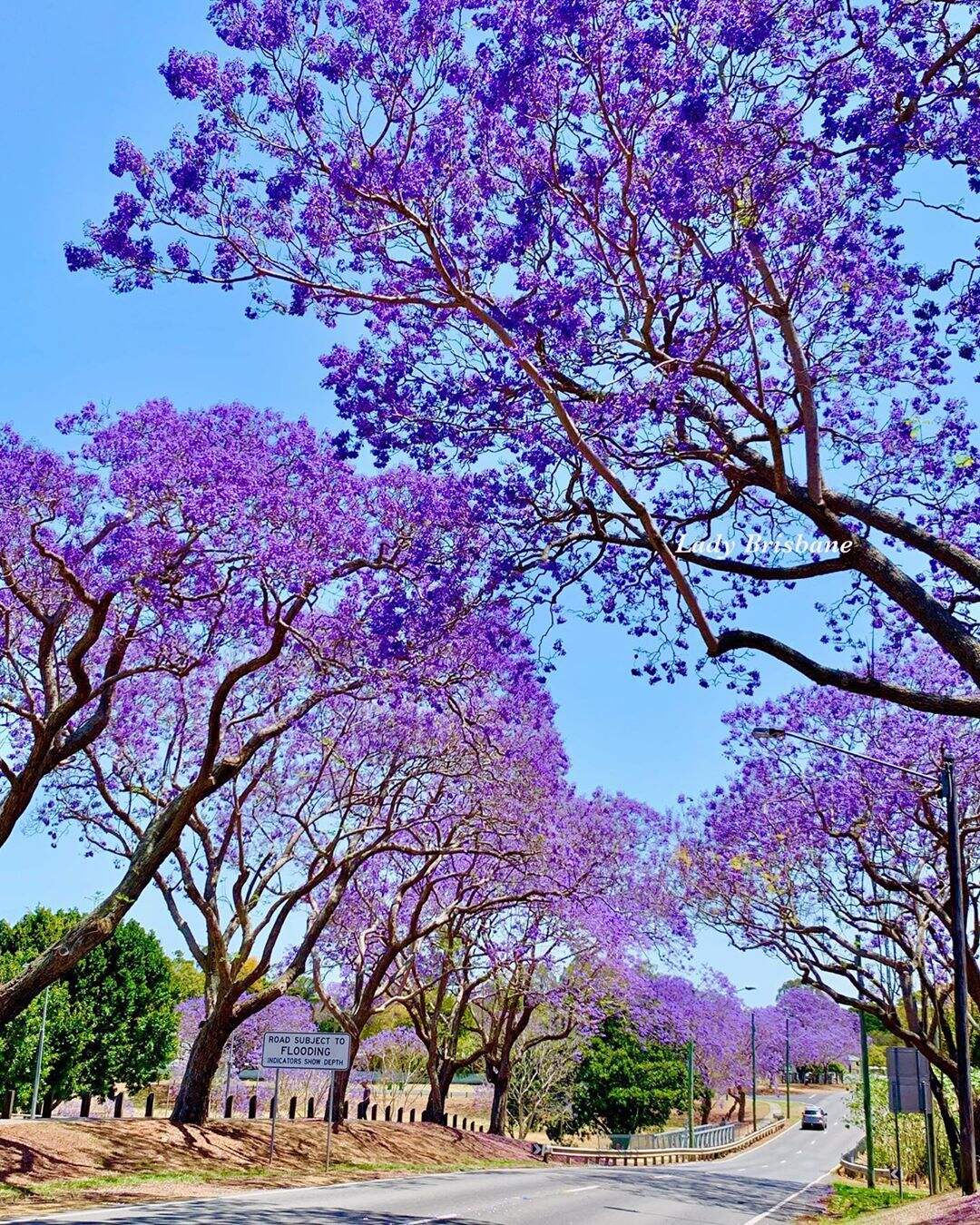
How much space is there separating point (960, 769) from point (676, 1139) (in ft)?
103

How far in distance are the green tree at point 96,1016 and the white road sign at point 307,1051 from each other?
54.0 ft

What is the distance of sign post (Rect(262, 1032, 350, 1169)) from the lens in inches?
716

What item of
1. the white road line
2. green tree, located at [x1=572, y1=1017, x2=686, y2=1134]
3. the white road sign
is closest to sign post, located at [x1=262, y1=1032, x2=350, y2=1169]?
the white road sign

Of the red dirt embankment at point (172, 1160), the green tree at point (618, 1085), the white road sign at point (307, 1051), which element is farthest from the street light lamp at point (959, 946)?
the green tree at point (618, 1085)

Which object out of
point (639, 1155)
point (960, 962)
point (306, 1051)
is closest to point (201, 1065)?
point (306, 1051)

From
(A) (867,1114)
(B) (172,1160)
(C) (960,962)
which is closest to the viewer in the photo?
(C) (960,962)

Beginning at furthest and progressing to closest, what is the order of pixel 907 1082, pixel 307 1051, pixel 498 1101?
1. pixel 498 1101
2. pixel 907 1082
3. pixel 307 1051

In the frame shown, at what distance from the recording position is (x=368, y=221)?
11.4 meters

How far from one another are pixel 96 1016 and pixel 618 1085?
1010 inches

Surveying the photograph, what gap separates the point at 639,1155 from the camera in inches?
1598

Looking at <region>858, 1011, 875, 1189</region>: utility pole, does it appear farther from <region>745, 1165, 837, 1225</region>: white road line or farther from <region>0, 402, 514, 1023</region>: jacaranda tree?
<region>0, 402, 514, 1023</region>: jacaranda tree

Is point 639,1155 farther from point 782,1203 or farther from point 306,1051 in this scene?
point 306,1051

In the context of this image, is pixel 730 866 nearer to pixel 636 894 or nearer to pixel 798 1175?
pixel 636 894

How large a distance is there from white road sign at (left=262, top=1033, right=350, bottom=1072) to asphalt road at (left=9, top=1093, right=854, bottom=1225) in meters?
1.82
